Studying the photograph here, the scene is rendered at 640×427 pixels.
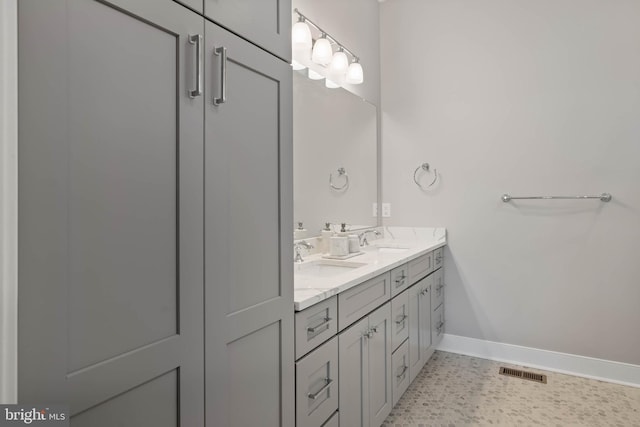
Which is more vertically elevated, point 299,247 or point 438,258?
point 299,247

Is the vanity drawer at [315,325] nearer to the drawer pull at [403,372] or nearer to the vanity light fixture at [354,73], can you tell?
the drawer pull at [403,372]

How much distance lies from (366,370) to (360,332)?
19 cm

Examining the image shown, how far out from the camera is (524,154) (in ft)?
9.07

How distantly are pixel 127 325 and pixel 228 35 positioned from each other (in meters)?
0.74

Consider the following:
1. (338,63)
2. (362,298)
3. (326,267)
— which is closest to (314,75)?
(338,63)

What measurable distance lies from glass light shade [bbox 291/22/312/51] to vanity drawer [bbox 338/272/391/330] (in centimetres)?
129

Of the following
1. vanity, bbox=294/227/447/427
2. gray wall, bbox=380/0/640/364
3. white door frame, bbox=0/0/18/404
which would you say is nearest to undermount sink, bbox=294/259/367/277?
vanity, bbox=294/227/447/427

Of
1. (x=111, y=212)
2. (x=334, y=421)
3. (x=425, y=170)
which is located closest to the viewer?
(x=111, y=212)

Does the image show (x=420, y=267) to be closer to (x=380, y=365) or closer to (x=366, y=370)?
(x=380, y=365)

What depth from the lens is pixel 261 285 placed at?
3.77 feet

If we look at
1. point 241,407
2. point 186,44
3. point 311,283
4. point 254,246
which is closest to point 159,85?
point 186,44

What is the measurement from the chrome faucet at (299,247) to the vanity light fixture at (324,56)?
97cm

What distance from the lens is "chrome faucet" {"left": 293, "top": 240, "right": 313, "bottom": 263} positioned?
207 cm

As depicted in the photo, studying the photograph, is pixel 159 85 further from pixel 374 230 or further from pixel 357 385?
pixel 374 230
